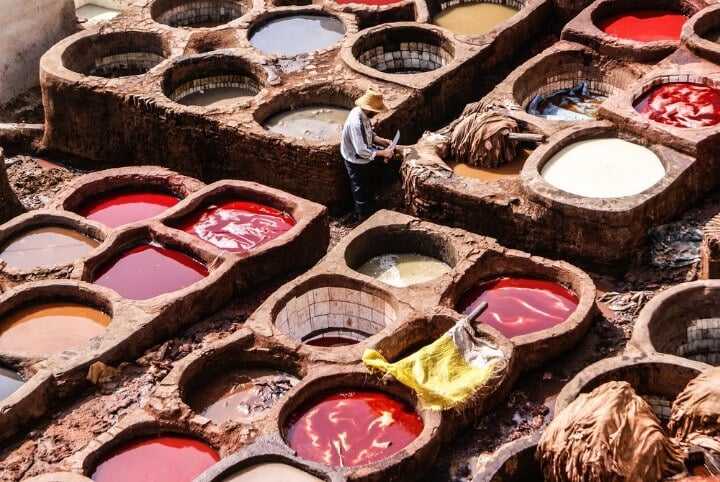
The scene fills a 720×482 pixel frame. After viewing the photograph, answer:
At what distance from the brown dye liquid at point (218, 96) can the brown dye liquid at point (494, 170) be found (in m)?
3.67

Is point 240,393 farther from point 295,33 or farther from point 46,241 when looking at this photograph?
point 295,33

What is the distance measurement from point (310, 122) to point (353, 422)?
18.5ft

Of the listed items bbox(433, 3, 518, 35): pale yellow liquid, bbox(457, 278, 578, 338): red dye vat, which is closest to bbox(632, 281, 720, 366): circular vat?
bbox(457, 278, 578, 338): red dye vat

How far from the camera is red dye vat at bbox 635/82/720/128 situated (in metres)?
11.8

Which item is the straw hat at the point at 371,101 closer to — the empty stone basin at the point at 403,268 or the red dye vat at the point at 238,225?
the red dye vat at the point at 238,225

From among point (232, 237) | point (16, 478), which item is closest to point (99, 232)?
point (232, 237)

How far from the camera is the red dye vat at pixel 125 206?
11555 mm

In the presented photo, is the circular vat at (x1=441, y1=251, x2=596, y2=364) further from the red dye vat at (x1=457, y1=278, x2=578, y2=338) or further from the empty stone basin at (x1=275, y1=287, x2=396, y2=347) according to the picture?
the empty stone basin at (x1=275, y1=287, x2=396, y2=347)

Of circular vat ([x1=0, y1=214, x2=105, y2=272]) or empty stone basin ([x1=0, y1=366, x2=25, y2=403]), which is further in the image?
circular vat ([x1=0, y1=214, x2=105, y2=272])

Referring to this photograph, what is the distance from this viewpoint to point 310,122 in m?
13.1

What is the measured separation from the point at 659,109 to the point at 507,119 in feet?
6.27

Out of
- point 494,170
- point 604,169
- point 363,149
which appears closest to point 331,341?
point 363,149

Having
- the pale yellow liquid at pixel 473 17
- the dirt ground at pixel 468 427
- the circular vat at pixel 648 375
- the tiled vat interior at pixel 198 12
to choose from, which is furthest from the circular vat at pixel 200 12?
the circular vat at pixel 648 375

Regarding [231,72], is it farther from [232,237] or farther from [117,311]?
[117,311]
